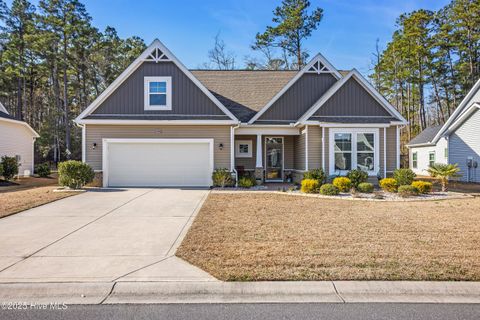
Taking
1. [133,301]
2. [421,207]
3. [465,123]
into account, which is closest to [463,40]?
[465,123]

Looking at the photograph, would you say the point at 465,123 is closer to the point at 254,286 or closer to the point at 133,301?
the point at 254,286

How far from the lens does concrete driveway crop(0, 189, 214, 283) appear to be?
14.6 feet

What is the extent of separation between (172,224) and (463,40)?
34.6 m

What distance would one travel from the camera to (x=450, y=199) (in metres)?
11.5

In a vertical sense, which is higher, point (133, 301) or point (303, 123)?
point (303, 123)

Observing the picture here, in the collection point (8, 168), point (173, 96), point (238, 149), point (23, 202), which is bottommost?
point (23, 202)

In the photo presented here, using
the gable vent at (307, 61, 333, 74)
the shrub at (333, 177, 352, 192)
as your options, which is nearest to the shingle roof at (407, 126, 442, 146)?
the gable vent at (307, 61, 333, 74)

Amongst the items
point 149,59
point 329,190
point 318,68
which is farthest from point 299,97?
point 149,59

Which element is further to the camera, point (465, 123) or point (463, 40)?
point (463, 40)

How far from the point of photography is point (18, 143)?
877 inches

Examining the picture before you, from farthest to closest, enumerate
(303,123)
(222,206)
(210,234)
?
1. (303,123)
2. (222,206)
3. (210,234)

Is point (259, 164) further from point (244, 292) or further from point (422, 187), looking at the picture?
point (244, 292)

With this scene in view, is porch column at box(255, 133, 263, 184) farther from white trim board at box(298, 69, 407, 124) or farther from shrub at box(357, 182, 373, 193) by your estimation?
shrub at box(357, 182, 373, 193)

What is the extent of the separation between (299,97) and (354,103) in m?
3.02
